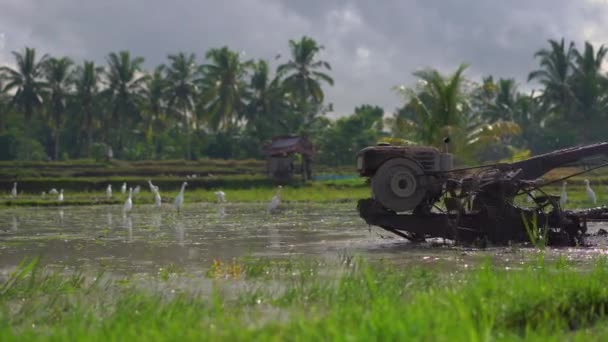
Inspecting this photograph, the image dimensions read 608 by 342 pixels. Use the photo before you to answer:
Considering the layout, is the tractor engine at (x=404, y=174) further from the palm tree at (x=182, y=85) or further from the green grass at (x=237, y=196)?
the palm tree at (x=182, y=85)

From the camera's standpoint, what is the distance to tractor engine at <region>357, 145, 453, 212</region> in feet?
35.5

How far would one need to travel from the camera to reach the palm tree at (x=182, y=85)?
53.7 m

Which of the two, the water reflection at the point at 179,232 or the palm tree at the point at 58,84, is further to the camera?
the palm tree at the point at 58,84

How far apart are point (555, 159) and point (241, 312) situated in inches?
274

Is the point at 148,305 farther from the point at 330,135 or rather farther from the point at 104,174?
the point at 330,135

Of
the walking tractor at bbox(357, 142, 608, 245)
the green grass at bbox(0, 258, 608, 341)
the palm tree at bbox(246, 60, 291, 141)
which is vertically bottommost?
the green grass at bbox(0, 258, 608, 341)

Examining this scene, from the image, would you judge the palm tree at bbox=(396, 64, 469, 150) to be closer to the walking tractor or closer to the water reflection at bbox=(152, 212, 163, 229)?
the water reflection at bbox=(152, 212, 163, 229)

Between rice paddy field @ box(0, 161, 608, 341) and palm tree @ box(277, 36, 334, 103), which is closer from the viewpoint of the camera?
rice paddy field @ box(0, 161, 608, 341)

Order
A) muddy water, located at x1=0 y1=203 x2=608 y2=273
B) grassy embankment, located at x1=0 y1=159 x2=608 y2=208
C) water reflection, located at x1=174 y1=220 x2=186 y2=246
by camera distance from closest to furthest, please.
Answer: muddy water, located at x1=0 y1=203 x2=608 y2=273 → water reflection, located at x1=174 y1=220 x2=186 y2=246 → grassy embankment, located at x1=0 y1=159 x2=608 y2=208

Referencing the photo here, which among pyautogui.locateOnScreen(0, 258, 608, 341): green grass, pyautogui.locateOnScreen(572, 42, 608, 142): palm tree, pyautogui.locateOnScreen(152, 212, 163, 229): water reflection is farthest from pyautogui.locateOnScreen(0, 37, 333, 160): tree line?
pyautogui.locateOnScreen(0, 258, 608, 341): green grass

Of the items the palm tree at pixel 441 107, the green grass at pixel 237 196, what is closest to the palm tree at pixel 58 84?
the green grass at pixel 237 196

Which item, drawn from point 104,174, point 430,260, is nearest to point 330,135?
point 104,174

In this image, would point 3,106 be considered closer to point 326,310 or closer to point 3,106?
point 3,106

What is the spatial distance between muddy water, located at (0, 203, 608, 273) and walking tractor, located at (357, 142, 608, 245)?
386mm
